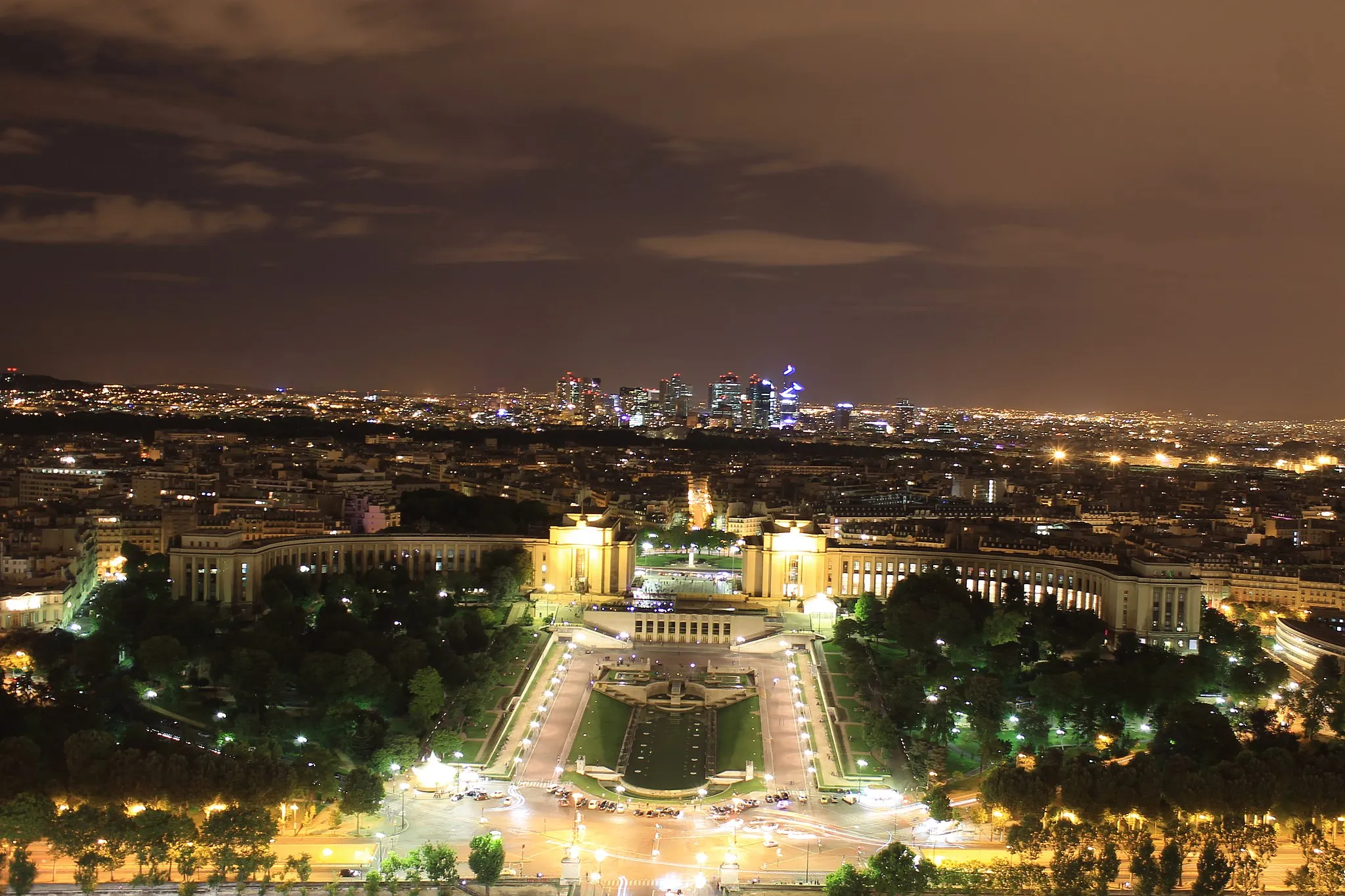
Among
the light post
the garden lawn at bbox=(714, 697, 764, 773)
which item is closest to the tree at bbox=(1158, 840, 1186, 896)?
the garden lawn at bbox=(714, 697, 764, 773)

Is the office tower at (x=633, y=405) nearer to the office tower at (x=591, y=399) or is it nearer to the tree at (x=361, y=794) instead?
the office tower at (x=591, y=399)

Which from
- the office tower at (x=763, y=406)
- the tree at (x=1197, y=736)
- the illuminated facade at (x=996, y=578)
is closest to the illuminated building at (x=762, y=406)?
the office tower at (x=763, y=406)

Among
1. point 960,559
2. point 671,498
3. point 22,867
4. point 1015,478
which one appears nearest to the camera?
point 22,867

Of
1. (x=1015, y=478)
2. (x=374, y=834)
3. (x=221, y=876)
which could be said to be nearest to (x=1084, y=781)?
(x=374, y=834)

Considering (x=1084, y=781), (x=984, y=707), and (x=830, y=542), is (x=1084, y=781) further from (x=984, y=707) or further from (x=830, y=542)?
(x=830, y=542)

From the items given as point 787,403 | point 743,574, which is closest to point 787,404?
point 787,403

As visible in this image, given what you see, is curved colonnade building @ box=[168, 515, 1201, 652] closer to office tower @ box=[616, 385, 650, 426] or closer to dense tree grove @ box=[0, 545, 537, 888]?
dense tree grove @ box=[0, 545, 537, 888]

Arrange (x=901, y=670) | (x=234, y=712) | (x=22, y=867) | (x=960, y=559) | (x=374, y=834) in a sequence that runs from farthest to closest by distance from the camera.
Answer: (x=960, y=559), (x=901, y=670), (x=234, y=712), (x=374, y=834), (x=22, y=867)
